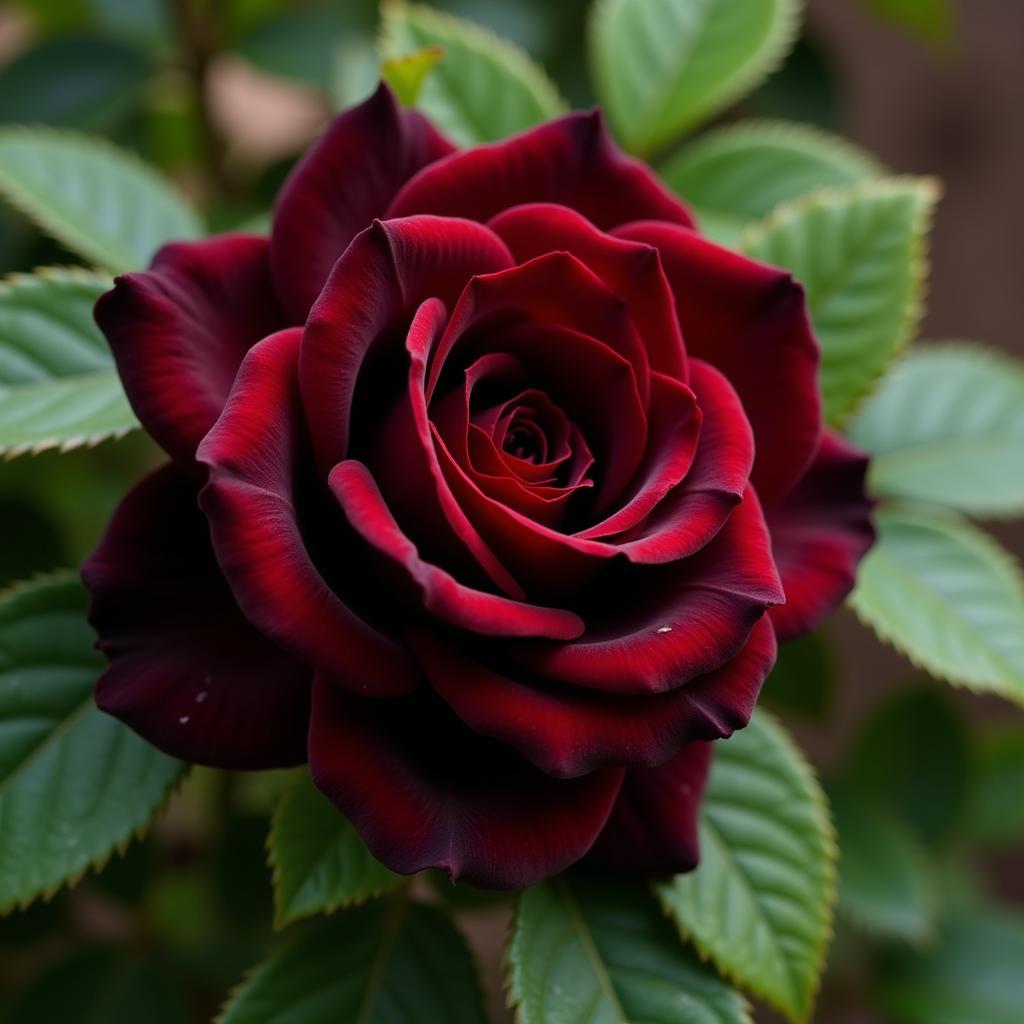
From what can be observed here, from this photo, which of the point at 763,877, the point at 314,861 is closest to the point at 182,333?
the point at 314,861

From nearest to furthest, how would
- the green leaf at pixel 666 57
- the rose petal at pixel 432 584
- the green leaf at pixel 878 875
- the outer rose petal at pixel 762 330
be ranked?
the rose petal at pixel 432 584 → the outer rose petal at pixel 762 330 → the green leaf at pixel 666 57 → the green leaf at pixel 878 875

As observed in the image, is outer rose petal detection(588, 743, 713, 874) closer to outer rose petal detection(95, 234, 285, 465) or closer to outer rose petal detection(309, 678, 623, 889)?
outer rose petal detection(309, 678, 623, 889)

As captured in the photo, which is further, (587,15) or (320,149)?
(587,15)

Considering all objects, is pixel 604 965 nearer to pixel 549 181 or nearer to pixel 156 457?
pixel 549 181

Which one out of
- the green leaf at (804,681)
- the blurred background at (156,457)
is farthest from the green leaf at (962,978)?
the green leaf at (804,681)

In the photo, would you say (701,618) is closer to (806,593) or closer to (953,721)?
(806,593)

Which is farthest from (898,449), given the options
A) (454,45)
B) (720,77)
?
(454,45)

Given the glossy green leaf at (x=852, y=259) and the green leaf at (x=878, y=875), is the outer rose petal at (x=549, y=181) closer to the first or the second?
the glossy green leaf at (x=852, y=259)
